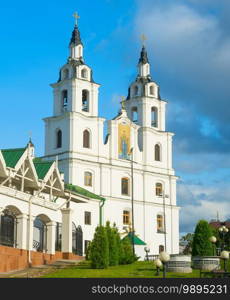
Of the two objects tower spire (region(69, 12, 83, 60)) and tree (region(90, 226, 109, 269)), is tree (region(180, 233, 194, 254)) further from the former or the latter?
tower spire (region(69, 12, 83, 60))

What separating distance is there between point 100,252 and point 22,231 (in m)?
3.79

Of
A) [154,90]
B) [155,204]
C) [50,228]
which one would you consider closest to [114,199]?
[155,204]

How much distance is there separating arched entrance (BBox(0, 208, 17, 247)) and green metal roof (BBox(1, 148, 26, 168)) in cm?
227

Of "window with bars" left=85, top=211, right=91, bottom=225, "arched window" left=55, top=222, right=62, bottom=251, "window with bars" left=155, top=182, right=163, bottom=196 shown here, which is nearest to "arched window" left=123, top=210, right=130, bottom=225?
"window with bars" left=155, top=182, right=163, bottom=196

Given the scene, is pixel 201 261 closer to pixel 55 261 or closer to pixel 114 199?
pixel 55 261

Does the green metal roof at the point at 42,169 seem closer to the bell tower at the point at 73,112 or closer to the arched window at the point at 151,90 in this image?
the bell tower at the point at 73,112

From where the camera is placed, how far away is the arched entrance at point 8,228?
93.9ft

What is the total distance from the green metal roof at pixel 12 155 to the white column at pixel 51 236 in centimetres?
468

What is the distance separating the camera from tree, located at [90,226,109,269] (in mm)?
30000

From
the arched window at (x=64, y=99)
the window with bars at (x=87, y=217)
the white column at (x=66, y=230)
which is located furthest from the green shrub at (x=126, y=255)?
the arched window at (x=64, y=99)

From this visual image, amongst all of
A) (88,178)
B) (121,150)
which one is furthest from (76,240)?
(121,150)

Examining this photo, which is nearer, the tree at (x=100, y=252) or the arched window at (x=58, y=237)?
the tree at (x=100, y=252)
